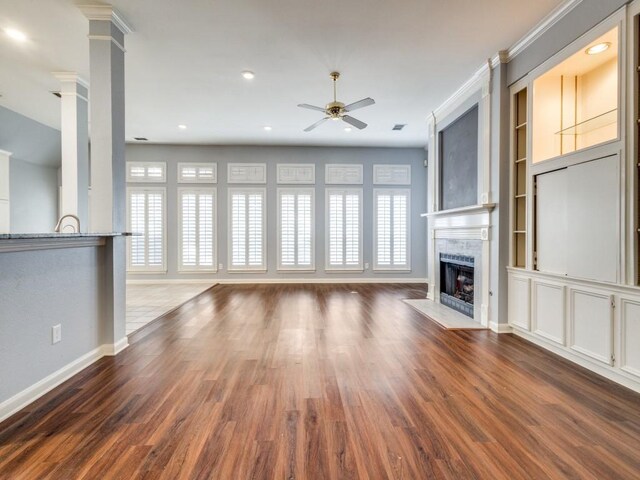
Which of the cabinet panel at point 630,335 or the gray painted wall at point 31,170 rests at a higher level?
the gray painted wall at point 31,170

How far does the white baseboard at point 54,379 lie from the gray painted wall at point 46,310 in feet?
0.11

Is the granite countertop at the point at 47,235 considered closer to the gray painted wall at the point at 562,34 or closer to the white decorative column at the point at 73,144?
the white decorative column at the point at 73,144

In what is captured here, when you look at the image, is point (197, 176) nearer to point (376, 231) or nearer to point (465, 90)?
point (376, 231)

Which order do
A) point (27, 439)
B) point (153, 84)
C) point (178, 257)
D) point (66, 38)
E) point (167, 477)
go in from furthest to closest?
1. point (178, 257)
2. point (153, 84)
3. point (66, 38)
4. point (27, 439)
5. point (167, 477)

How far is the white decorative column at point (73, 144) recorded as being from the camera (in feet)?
12.6

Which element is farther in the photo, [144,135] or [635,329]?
[144,135]

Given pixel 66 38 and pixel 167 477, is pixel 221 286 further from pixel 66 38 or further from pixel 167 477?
pixel 167 477

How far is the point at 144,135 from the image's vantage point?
21.2 feet

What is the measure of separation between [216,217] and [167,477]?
246 inches

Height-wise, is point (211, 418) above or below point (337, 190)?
below

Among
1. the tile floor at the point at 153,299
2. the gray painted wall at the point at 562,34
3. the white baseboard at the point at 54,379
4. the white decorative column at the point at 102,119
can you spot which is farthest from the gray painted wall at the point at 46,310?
the gray painted wall at the point at 562,34

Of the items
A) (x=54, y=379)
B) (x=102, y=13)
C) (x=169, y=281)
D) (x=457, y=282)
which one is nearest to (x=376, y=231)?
(x=457, y=282)

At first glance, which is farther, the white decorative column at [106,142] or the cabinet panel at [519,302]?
the cabinet panel at [519,302]

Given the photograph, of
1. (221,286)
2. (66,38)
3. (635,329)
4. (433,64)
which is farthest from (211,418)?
(221,286)
